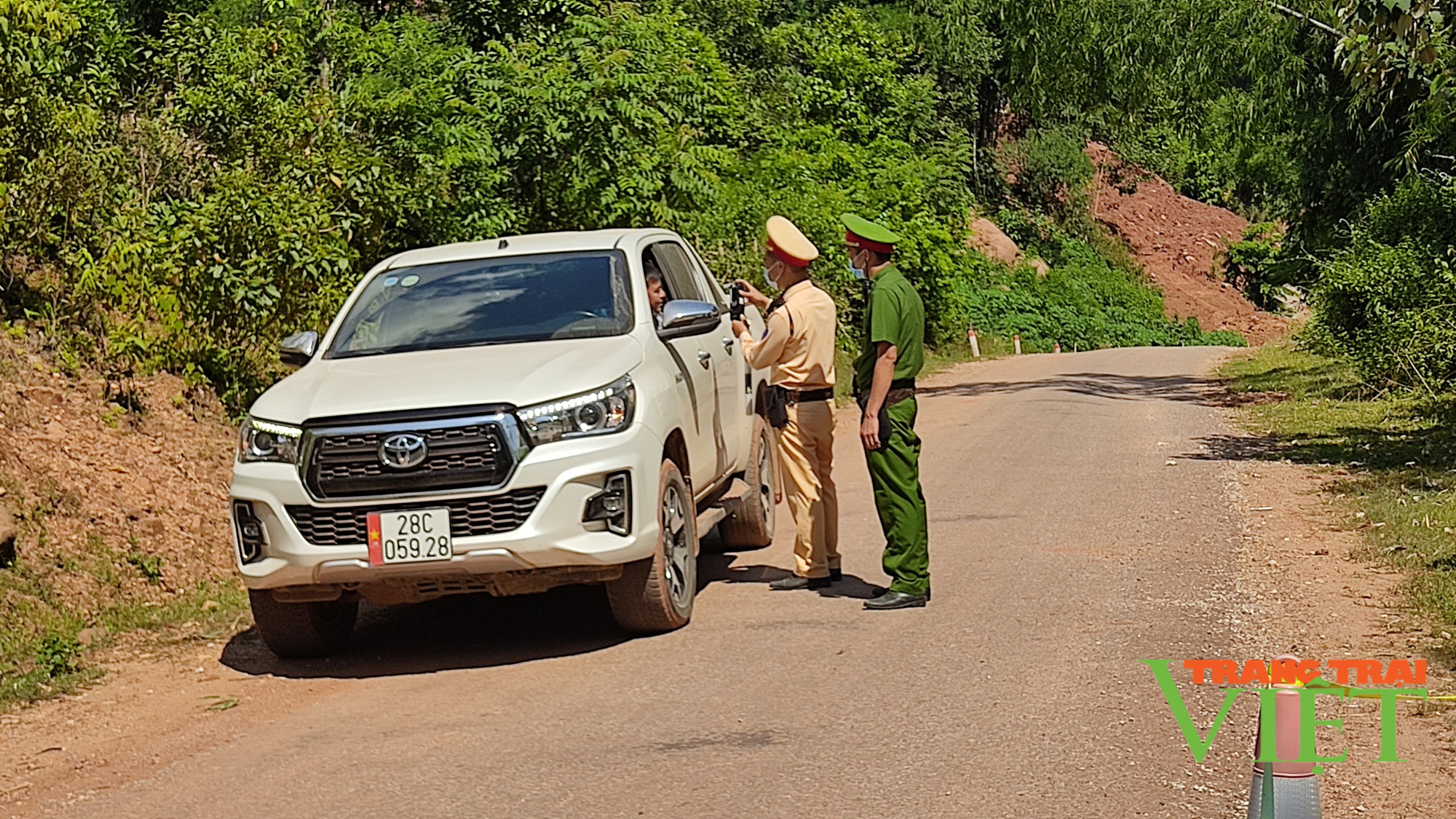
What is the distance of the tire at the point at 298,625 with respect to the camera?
8117 mm

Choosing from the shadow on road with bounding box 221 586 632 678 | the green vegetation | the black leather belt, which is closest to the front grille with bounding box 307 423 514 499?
the shadow on road with bounding box 221 586 632 678

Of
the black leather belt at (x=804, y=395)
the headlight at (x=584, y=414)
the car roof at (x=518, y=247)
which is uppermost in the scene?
the car roof at (x=518, y=247)

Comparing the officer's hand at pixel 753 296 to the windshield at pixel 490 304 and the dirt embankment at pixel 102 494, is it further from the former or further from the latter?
the dirt embankment at pixel 102 494

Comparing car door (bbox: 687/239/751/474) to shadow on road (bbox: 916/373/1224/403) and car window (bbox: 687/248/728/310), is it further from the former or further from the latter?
shadow on road (bbox: 916/373/1224/403)

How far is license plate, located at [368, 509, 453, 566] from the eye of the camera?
7496mm

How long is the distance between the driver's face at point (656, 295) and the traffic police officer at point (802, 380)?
492 mm

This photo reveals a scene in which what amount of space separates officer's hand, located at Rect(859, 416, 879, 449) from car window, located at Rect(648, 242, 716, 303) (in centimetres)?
163

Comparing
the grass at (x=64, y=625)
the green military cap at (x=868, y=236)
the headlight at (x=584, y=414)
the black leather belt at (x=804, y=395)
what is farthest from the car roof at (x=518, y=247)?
the grass at (x=64, y=625)

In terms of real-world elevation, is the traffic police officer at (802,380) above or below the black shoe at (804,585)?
above

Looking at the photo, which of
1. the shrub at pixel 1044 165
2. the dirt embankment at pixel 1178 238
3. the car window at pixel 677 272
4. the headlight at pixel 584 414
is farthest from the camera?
the dirt embankment at pixel 1178 238

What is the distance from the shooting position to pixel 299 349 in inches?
340

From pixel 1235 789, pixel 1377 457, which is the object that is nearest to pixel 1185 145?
pixel 1377 457

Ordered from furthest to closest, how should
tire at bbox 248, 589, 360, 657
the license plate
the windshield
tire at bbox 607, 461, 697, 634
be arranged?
the windshield, tire at bbox 248, 589, 360, 657, tire at bbox 607, 461, 697, 634, the license plate

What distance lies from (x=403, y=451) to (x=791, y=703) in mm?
2045
